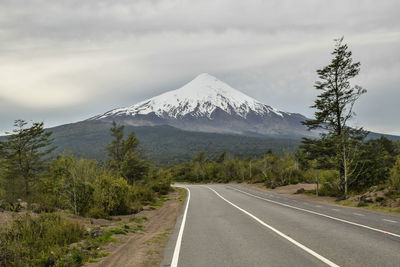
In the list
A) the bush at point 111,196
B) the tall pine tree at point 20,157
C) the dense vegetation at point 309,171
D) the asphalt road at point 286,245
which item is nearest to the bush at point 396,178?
the dense vegetation at point 309,171

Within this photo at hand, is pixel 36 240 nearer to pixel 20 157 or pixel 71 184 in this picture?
pixel 71 184

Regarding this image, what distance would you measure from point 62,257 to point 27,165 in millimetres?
29223

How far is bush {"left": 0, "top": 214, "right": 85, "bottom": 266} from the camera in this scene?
5.89 m

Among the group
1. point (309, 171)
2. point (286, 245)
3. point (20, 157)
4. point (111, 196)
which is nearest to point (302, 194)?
point (309, 171)

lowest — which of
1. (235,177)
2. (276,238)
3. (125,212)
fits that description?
(235,177)

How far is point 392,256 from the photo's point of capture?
5684 mm

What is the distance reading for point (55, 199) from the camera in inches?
500

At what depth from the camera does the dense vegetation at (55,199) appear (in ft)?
20.6

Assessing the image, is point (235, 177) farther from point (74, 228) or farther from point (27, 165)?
point (74, 228)

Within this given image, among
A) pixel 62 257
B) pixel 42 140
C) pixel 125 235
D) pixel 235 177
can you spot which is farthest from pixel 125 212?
pixel 235 177

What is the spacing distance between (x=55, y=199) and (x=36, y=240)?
20.1ft

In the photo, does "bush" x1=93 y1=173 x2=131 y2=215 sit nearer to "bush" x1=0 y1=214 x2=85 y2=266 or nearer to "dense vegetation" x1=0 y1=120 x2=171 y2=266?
"dense vegetation" x1=0 y1=120 x2=171 y2=266

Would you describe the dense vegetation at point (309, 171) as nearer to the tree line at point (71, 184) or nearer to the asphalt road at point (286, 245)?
the asphalt road at point (286, 245)

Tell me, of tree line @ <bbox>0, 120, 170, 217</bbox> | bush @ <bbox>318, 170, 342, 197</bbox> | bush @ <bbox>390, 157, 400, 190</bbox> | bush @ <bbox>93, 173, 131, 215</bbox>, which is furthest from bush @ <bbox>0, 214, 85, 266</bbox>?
bush @ <bbox>318, 170, 342, 197</bbox>
